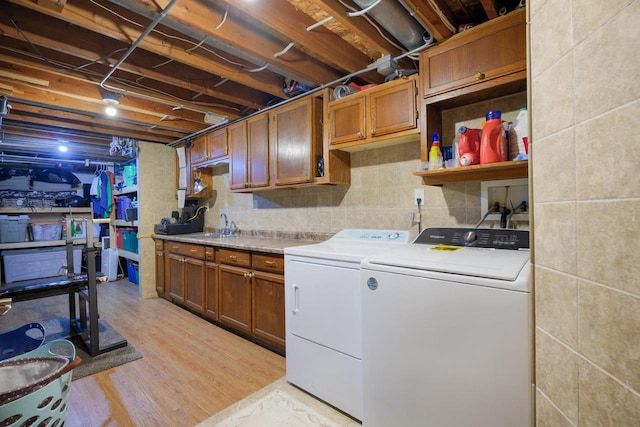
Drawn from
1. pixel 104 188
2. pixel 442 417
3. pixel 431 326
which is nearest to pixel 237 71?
pixel 431 326

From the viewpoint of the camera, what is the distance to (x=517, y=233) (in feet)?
5.14

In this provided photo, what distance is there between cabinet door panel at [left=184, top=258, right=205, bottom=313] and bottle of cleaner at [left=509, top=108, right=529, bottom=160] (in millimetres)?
2949

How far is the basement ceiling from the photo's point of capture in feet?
5.33

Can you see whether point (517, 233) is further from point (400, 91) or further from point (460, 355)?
point (400, 91)

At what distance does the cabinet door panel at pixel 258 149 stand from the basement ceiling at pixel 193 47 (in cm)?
21

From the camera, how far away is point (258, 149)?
9.83 feet

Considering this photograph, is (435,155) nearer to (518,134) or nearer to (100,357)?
(518,134)

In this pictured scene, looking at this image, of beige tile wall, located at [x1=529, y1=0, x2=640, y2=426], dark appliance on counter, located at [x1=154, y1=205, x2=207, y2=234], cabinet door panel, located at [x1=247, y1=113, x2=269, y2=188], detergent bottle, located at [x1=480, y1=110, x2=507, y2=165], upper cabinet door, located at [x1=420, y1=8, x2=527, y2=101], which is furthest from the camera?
dark appliance on counter, located at [x1=154, y1=205, x2=207, y2=234]

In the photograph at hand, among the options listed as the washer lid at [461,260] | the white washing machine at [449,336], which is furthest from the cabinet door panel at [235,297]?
the washer lid at [461,260]

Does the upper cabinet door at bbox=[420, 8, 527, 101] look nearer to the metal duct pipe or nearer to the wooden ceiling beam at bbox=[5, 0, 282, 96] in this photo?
the metal duct pipe

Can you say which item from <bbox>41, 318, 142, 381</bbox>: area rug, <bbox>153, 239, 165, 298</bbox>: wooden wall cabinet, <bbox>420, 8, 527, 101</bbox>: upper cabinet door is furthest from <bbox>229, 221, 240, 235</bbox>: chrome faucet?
<bbox>420, 8, 527, 101</bbox>: upper cabinet door

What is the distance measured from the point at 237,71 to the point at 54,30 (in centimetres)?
113

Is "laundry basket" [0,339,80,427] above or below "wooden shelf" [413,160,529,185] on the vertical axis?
below

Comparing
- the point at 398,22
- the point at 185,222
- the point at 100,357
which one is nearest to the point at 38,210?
the point at 185,222
